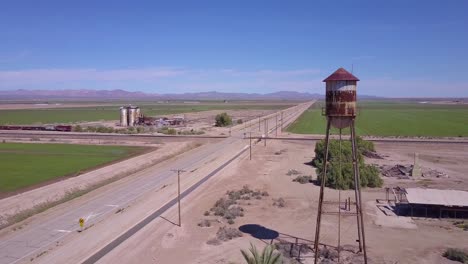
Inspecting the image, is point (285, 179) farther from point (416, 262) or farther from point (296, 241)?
point (416, 262)

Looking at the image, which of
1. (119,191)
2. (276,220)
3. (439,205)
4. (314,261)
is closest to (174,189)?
(119,191)

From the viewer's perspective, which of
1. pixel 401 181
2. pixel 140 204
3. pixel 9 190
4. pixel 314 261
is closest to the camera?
pixel 314 261

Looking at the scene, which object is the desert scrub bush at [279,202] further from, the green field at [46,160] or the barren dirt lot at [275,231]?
the green field at [46,160]

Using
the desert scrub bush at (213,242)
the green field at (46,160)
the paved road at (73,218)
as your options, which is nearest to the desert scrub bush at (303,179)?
the paved road at (73,218)

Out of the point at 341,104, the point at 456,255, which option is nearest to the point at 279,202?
the point at 341,104

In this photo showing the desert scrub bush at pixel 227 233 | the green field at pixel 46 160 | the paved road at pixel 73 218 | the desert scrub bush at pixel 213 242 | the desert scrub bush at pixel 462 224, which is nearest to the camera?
the paved road at pixel 73 218

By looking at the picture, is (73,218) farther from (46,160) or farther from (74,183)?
(46,160)
